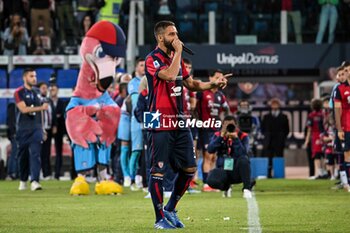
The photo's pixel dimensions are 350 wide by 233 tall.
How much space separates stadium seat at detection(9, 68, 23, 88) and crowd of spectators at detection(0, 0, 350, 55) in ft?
3.15

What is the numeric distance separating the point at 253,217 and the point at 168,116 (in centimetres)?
193

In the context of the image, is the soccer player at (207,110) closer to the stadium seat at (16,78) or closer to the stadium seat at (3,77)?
the stadium seat at (16,78)

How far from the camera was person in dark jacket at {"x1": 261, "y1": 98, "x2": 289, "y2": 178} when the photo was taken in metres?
27.8

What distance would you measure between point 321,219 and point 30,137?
29.2ft

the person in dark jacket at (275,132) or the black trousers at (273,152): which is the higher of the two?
the person in dark jacket at (275,132)

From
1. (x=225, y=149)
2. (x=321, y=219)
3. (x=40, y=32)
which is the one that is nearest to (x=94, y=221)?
(x=321, y=219)

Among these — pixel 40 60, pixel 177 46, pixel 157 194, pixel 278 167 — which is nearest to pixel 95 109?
pixel 177 46

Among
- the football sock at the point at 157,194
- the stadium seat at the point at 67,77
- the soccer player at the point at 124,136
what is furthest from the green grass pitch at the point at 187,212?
the stadium seat at the point at 67,77

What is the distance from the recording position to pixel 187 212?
1384cm

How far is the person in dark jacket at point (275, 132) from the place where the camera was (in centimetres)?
2783

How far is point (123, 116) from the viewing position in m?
21.1

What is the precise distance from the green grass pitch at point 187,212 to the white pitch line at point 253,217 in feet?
0.22

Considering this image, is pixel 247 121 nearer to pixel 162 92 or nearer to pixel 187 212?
pixel 187 212

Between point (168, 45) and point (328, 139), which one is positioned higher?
point (168, 45)
